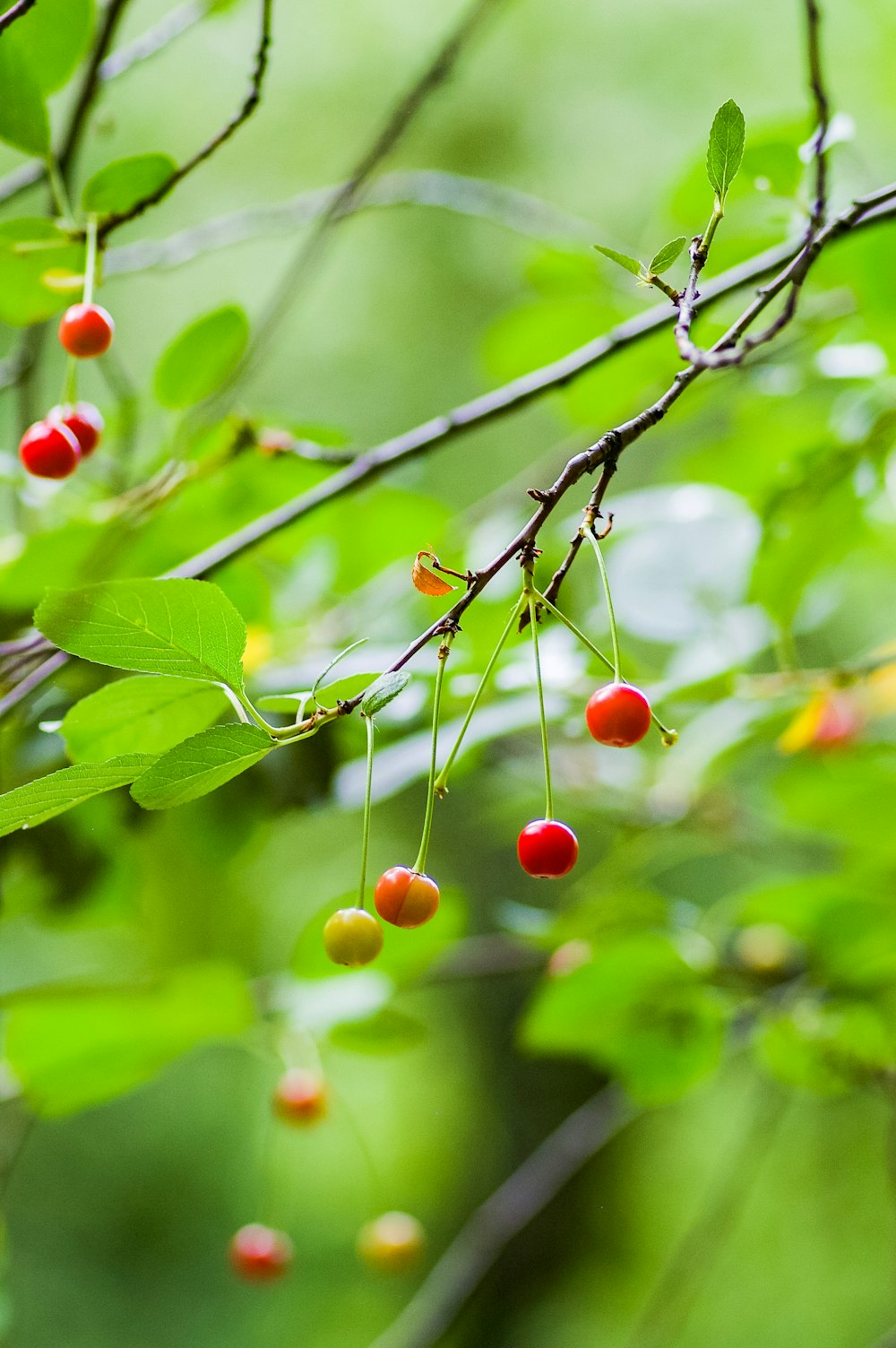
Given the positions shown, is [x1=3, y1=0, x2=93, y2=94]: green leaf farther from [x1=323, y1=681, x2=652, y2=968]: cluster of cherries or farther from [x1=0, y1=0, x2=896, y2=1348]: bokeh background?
[x1=323, y1=681, x2=652, y2=968]: cluster of cherries

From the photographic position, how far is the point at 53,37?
57cm

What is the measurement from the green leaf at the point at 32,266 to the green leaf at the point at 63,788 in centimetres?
35

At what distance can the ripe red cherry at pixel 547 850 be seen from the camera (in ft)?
1.39

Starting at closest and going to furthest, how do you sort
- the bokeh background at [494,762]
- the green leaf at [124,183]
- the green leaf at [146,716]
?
the green leaf at [146,716], the green leaf at [124,183], the bokeh background at [494,762]

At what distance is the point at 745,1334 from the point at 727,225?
310 cm

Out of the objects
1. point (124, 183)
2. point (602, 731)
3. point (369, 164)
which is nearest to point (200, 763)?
point (602, 731)

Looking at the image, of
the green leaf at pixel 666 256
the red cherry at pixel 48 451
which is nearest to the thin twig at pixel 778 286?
the green leaf at pixel 666 256

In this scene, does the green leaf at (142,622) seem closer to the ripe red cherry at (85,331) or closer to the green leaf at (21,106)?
the ripe red cherry at (85,331)

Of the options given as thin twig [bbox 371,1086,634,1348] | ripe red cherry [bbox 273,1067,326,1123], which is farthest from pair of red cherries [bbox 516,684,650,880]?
thin twig [bbox 371,1086,634,1348]

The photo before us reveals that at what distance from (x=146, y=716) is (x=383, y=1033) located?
0.61 meters

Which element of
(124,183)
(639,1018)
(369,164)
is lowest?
(639,1018)

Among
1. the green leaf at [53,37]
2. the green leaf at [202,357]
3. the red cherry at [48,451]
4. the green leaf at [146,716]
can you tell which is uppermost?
the green leaf at [53,37]

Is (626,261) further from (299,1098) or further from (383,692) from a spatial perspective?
(299,1098)

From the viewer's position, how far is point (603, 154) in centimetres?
342
